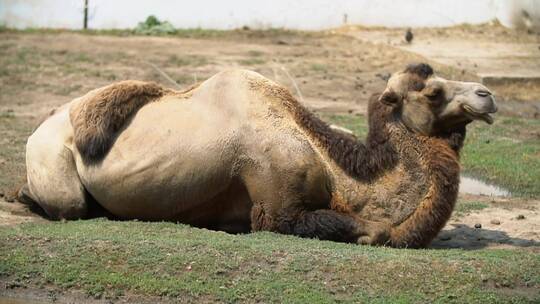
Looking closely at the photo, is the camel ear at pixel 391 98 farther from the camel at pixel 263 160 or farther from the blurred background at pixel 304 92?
the blurred background at pixel 304 92

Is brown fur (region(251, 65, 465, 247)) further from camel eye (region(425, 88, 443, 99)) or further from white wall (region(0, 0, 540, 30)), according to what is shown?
white wall (region(0, 0, 540, 30))

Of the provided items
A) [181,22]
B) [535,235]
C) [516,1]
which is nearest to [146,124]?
[535,235]

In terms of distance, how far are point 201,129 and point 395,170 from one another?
1.37 meters

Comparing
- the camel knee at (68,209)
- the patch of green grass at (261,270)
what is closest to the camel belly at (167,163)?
the camel knee at (68,209)

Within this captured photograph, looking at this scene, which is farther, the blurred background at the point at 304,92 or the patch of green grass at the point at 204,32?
the patch of green grass at the point at 204,32

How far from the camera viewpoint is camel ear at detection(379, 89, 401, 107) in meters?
8.67

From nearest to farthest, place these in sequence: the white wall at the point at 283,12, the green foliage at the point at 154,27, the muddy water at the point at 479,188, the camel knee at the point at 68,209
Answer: the camel knee at the point at 68,209 < the muddy water at the point at 479,188 < the green foliage at the point at 154,27 < the white wall at the point at 283,12

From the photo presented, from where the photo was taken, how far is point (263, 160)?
836 centimetres

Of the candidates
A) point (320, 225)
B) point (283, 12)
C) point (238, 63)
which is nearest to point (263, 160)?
point (320, 225)

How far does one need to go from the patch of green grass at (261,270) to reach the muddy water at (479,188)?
9.75ft

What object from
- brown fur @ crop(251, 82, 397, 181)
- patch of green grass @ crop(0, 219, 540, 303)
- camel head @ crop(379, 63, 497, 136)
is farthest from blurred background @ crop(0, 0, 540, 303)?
camel head @ crop(379, 63, 497, 136)

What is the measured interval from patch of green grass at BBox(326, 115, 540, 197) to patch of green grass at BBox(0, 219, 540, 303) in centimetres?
342

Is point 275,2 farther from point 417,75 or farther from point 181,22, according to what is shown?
point 417,75

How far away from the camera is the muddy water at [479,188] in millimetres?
10977
